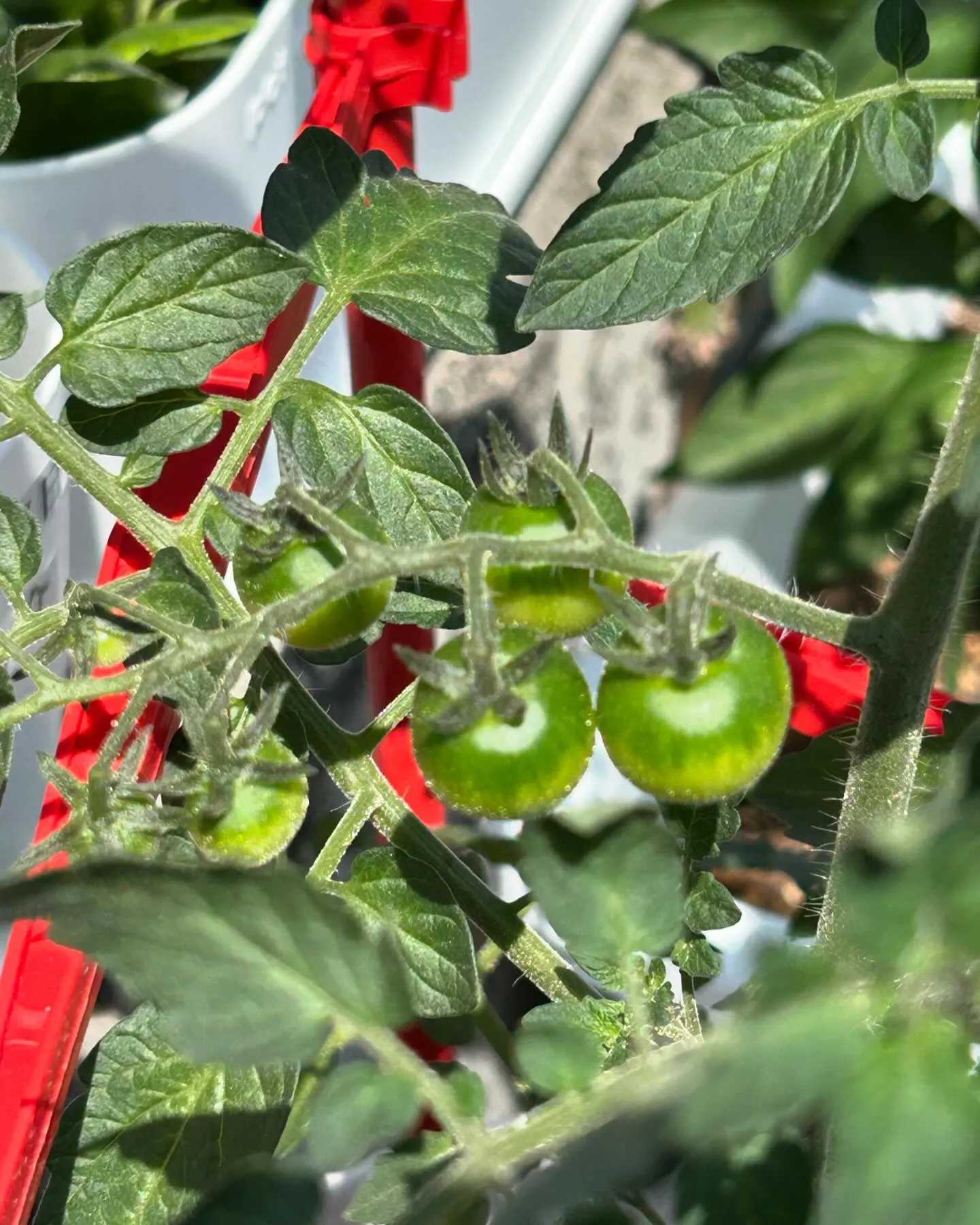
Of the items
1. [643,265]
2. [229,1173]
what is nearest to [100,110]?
[643,265]

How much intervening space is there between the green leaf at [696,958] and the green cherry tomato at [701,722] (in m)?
0.23

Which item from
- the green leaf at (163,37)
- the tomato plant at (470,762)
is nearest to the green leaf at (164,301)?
the tomato plant at (470,762)

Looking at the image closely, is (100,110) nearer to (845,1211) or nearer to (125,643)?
(125,643)

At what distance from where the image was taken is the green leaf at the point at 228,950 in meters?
0.34

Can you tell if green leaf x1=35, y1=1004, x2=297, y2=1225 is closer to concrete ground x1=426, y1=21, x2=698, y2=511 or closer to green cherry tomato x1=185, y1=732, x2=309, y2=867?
green cherry tomato x1=185, y1=732, x2=309, y2=867

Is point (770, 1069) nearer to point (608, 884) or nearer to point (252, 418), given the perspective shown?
point (608, 884)

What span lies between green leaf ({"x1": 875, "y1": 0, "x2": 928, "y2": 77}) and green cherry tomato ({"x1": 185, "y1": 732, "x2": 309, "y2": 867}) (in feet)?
1.49

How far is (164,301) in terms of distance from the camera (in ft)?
1.97

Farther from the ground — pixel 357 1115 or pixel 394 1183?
pixel 357 1115

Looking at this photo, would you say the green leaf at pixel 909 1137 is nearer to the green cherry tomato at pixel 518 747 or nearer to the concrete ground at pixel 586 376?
the green cherry tomato at pixel 518 747

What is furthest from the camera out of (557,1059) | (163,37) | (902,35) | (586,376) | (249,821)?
(586,376)

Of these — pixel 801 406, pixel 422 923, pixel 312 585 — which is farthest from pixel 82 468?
pixel 801 406

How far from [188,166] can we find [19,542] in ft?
2.01

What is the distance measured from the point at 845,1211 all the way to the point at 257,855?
0.30 m
